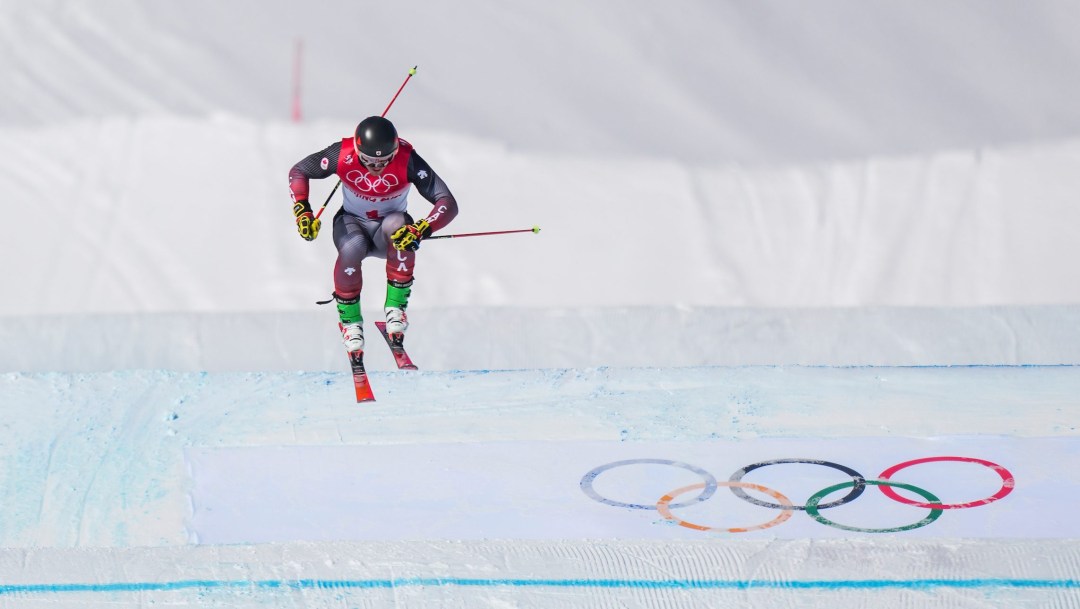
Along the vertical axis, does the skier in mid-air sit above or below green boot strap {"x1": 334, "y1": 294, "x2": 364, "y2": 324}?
above

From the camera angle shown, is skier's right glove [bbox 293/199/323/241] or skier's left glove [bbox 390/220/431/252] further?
skier's left glove [bbox 390/220/431/252]

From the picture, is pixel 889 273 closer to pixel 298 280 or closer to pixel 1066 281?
pixel 1066 281

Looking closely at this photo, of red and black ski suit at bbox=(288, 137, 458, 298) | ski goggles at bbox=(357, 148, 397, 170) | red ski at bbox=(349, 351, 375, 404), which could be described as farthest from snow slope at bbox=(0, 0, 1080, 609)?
ski goggles at bbox=(357, 148, 397, 170)

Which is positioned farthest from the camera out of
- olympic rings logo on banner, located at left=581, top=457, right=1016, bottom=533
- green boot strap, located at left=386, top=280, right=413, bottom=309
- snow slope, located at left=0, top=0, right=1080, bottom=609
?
snow slope, located at left=0, top=0, right=1080, bottom=609

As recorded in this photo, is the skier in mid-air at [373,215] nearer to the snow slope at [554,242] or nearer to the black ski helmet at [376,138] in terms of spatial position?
the black ski helmet at [376,138]

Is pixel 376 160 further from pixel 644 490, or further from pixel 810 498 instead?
pixel 810 498

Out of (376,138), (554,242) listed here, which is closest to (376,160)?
(376,138)

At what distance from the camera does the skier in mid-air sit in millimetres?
4980

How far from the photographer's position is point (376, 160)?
4.83 metres

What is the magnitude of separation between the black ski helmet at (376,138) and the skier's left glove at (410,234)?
1.11 feet

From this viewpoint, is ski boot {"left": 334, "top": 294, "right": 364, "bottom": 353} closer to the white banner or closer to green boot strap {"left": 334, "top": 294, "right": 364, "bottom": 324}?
green boot strap {"left": 334, "top": 294, "right": 364, "bottom": 324}

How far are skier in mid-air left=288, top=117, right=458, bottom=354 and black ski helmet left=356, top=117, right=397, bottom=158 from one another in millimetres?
78

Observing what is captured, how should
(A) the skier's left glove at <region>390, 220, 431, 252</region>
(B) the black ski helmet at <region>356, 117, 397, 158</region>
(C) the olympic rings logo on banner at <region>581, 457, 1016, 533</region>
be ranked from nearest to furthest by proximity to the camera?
(B) the black ski helmet at <region>356, 117, 397, 158</region>
(A) the skier's left glove at <region>390, 220, 431, 252</region>
(C) the olympic rings logo on banner at <region>581, 457, 1016, 533</region>

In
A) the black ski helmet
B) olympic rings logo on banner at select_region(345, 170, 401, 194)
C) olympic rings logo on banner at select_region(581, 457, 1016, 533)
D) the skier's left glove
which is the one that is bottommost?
olympic rings logo on banner at select_region(581, 457, 1016, 533)
